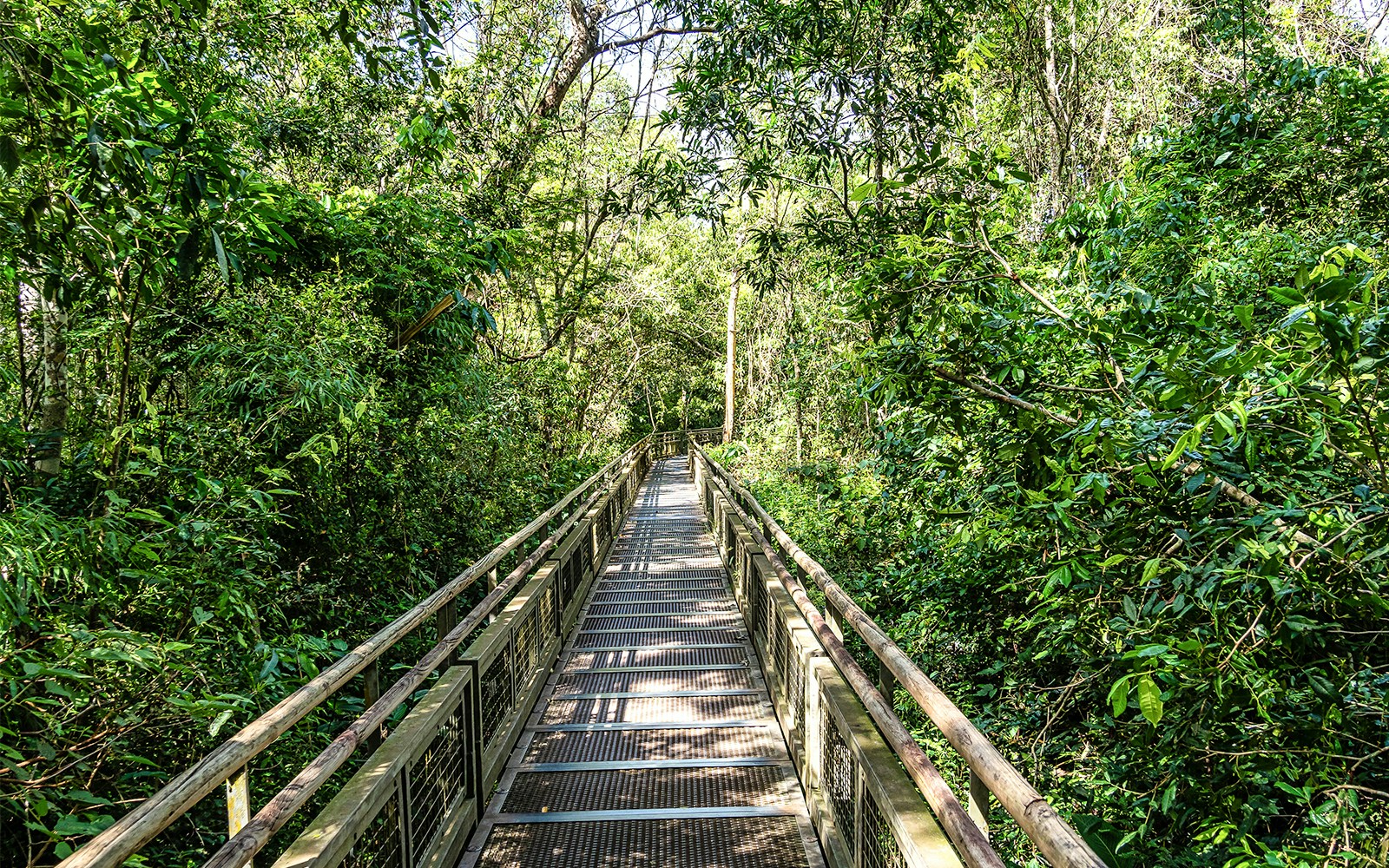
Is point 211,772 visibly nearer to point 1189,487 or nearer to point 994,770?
point 994,770

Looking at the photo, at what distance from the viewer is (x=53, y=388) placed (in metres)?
3.81

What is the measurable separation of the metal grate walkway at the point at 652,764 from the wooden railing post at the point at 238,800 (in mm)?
1555

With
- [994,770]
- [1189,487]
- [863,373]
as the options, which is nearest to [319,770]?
[994,770]

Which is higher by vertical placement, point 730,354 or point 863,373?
point 730,354

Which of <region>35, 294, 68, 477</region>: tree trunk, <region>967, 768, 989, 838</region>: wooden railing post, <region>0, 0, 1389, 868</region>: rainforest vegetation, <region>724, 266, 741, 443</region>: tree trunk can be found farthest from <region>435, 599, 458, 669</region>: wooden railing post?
<region>724, 266, 741, 443</region>: tree trunk

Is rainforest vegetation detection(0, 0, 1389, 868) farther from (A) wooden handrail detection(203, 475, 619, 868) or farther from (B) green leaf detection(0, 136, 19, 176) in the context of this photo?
(A) wooden handrail detection(203, 475, 619, 868)

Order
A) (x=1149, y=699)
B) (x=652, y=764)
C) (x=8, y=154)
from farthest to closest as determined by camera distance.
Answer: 1. (x=652, y=764)
2. (x=1149, y=699)
3. (x=8, y=154)

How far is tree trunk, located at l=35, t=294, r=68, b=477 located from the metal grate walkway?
2827 mm

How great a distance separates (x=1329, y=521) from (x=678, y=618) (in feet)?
18.4

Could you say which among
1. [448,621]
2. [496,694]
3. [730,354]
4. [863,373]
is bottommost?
[496,694]

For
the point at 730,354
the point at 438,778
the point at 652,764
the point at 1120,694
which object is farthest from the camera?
the point at 730,354

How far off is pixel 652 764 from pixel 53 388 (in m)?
3.79

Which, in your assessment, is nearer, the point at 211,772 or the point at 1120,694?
the point at 211,772

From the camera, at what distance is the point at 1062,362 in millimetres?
3551
